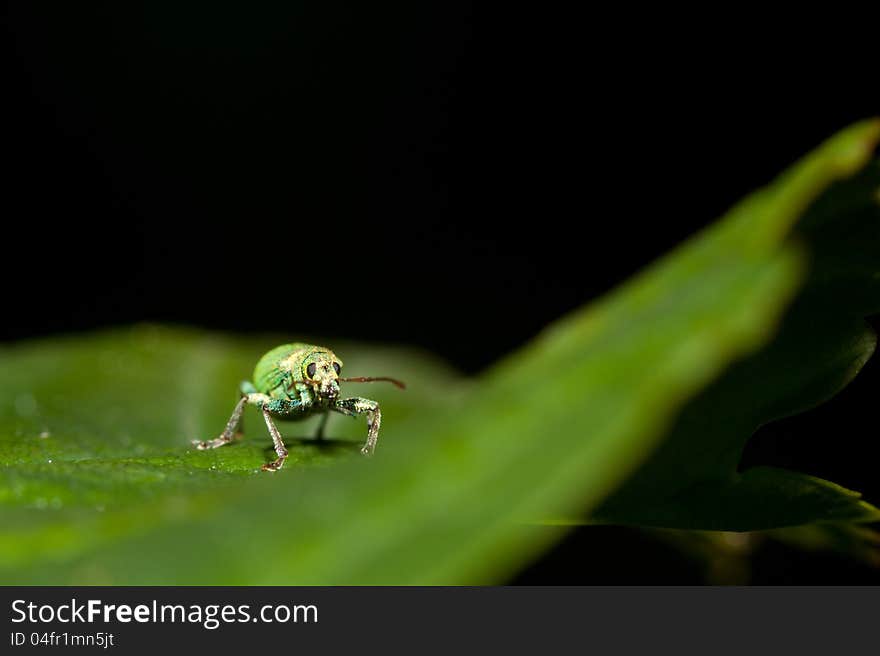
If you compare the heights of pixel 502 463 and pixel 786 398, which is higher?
pixel 786 398

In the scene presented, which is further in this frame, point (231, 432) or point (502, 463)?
point (231, 432)

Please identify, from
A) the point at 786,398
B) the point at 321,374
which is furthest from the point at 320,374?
the point at 786,398

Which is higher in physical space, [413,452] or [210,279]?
[210,279]

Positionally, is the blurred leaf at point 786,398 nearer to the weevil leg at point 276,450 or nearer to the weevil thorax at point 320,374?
the weevil leg at point 276,450

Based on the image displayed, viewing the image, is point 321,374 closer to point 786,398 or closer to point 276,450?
point 276,450

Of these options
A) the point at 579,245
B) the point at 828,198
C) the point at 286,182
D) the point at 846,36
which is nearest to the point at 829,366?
the point at 828,198

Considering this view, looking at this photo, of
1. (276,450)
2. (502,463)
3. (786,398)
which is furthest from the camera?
(276,450)
